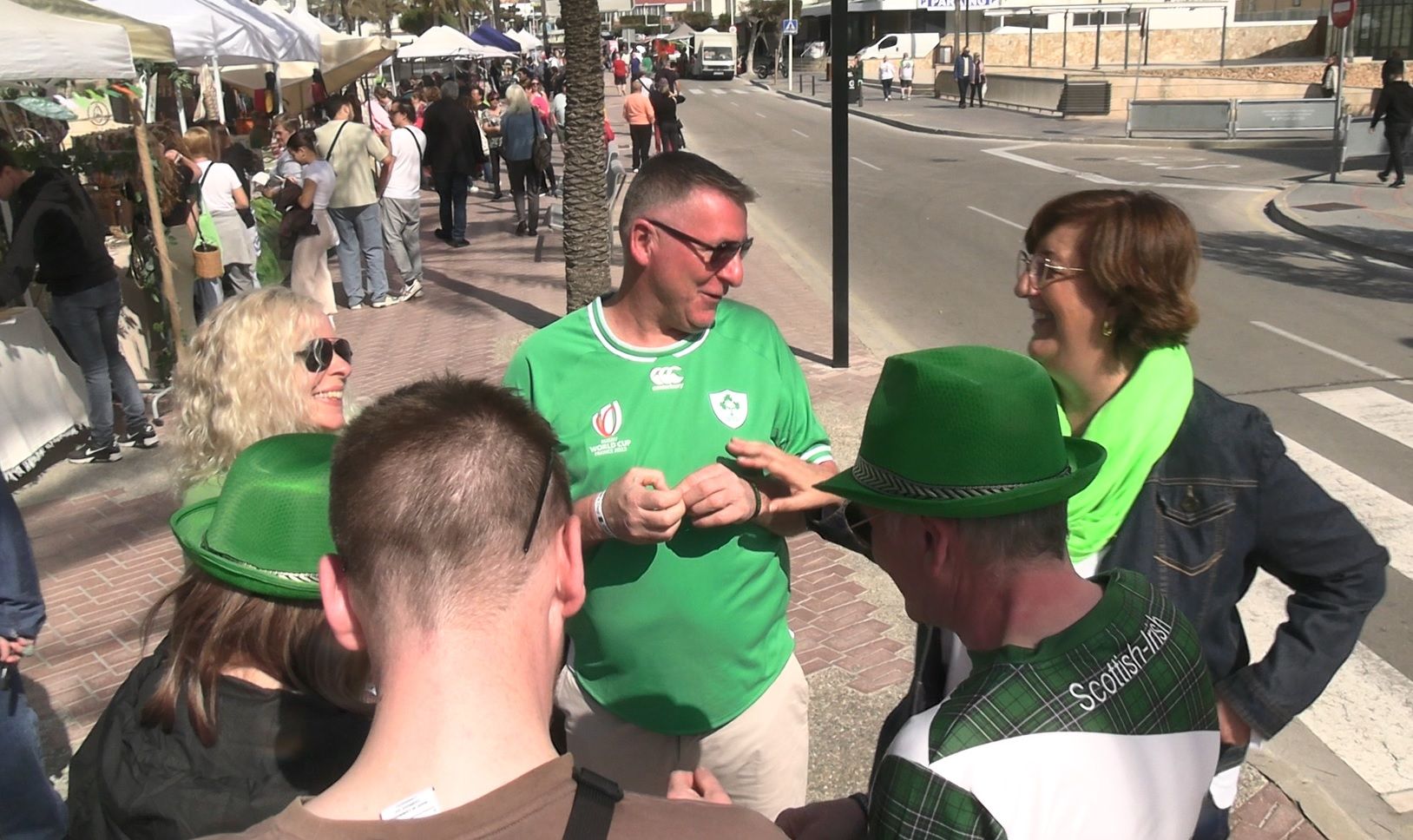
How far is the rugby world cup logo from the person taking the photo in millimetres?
2799

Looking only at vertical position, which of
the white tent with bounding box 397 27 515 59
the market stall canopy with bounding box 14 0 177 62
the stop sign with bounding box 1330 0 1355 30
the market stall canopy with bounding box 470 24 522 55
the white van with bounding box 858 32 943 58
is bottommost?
the market stall canopy with bounding box 14 0 177 62

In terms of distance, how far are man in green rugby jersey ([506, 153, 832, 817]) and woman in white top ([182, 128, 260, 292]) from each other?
27.6 ft

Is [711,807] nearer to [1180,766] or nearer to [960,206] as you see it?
[1180,766]

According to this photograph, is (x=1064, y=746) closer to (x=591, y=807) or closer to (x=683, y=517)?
(x=591, y=807)

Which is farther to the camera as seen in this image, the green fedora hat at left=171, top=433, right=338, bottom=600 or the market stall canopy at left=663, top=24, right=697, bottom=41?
the market stall canopy at left=663, top=24, right=697, bottom=41

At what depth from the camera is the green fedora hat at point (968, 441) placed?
167 cm

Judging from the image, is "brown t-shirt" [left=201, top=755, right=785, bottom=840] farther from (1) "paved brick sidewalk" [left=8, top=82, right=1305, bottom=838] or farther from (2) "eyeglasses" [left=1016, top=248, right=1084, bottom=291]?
(1) "paved brick sidewalk" [left=8, top=82, right=1305, bottom=838]

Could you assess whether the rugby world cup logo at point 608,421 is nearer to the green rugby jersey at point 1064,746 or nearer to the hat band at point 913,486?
the hat band at point 913,486

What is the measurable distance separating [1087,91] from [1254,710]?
33316 mm

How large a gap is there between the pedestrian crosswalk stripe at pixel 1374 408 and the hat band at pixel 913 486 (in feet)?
23.6

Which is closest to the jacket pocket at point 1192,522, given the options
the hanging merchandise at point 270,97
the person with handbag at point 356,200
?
the person with handbag at point 356,200

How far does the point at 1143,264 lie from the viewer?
2441 millimetres

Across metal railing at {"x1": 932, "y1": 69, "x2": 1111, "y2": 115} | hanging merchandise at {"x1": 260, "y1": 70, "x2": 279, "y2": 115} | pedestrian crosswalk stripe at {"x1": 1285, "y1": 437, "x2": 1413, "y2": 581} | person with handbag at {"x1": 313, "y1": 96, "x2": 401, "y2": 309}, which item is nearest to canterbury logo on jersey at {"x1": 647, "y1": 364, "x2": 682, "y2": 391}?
pedestrian crosswalk stripe at {"x1": 1285, "y1": 437, "x2": 1413, "y2": 581}

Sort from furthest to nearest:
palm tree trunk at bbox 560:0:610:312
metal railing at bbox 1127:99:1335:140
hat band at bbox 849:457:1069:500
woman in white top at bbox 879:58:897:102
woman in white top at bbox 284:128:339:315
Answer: woman in white top at bbox 879:58:897:102
metal railing at bbox 1127:99:1335:140
woman in white top at bbox 284:128:339:315
palm tree trunk at bbox 560:0:610:312
hat band at bbox 849:457:1069:500
